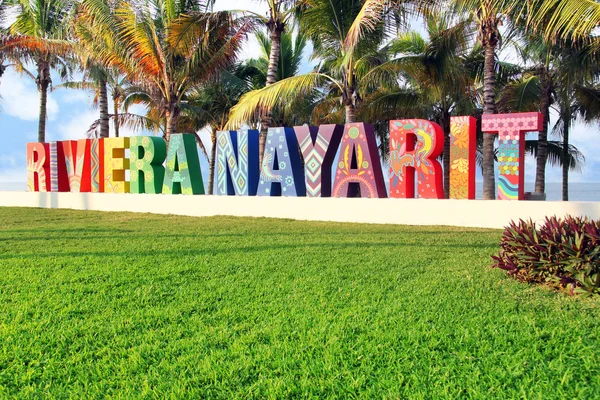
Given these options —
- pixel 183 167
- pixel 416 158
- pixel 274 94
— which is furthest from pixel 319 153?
pixel 183 167

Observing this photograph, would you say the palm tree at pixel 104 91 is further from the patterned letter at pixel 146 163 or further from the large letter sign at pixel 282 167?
the large letter sign at pixel 282 167

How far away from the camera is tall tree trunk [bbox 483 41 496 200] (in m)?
13.1

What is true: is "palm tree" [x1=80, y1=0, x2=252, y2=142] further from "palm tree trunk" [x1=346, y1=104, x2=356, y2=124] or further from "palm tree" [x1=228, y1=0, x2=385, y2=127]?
"palm tree trunk" [x1=346, y1=104, x2=356, y2=124]

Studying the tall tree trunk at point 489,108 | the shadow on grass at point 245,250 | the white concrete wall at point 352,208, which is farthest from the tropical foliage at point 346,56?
the shadow on grass at point 245,250

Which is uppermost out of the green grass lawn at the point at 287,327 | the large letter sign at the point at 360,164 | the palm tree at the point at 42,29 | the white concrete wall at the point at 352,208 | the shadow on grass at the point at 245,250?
the palm tree at the point at 42,29

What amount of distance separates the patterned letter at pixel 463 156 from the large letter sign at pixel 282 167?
4.20m

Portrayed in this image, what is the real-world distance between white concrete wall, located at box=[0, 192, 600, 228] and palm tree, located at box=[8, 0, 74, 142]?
7.29 m

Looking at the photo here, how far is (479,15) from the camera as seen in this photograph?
42.6 ft

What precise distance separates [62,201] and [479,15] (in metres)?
15.7

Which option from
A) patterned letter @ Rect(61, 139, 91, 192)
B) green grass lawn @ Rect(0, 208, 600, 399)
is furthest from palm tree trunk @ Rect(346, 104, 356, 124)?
patterned letter @ Rect(61, 139, 91, 192)

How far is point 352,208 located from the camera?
515 inches

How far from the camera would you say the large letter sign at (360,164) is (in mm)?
12828

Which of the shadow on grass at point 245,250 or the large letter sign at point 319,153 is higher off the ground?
the large letter sign at point 319,153

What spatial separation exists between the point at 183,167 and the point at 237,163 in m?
2.12
